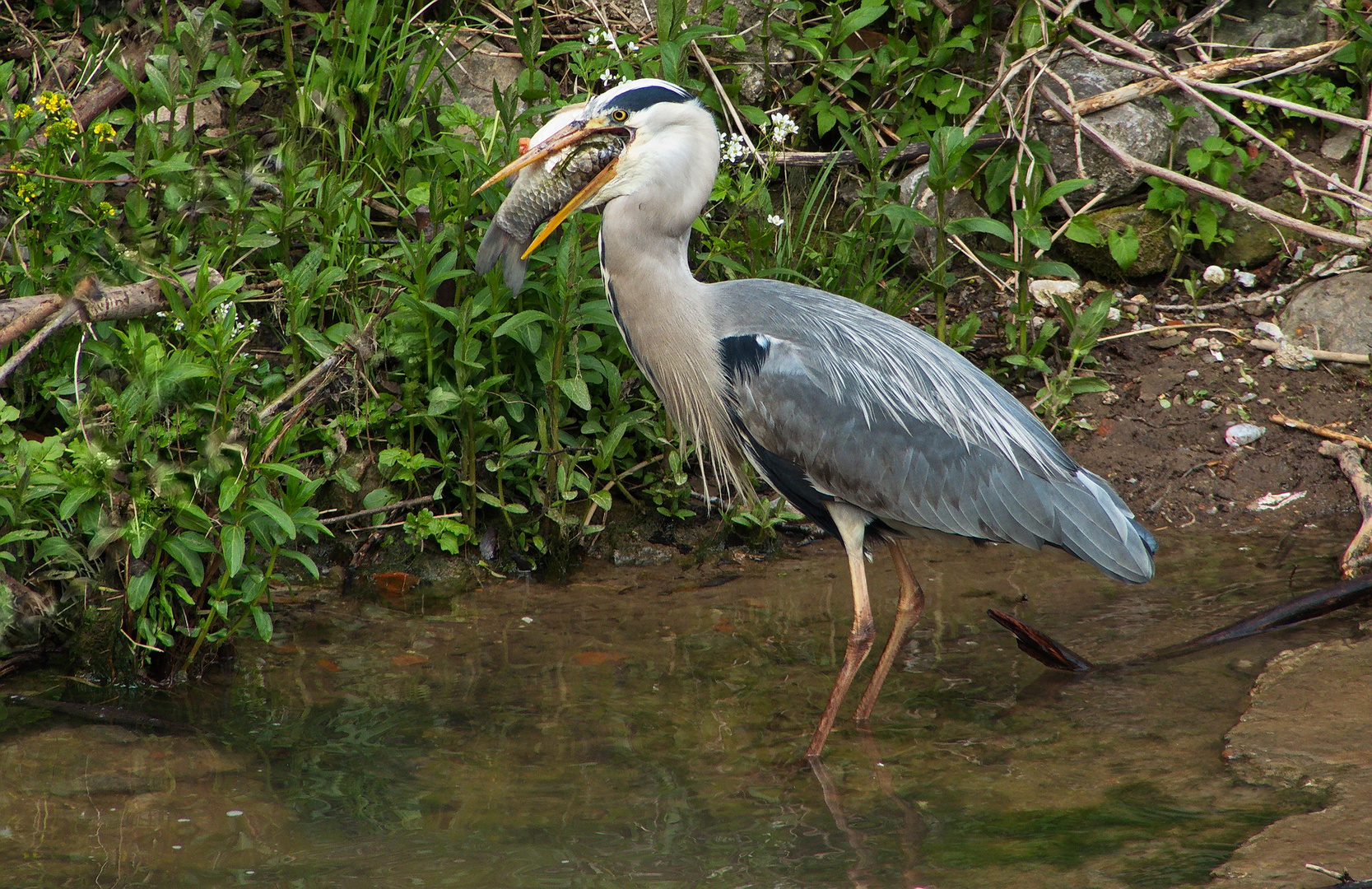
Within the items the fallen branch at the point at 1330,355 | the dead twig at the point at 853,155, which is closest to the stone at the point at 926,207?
the dead twig at the point at 853,155

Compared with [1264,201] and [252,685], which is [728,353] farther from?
[1264,201]

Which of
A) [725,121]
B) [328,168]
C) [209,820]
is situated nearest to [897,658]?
[209,820]

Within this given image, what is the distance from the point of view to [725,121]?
215 inches

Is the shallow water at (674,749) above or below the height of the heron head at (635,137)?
below

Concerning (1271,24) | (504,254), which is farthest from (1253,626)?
(1271,24)

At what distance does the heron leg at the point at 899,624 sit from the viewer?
377cm

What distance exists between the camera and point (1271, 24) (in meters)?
6.17

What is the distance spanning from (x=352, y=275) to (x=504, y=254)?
76cm

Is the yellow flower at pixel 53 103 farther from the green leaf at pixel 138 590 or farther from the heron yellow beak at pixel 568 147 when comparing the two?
the green leaf at pixel 138 590

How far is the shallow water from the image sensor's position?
2912 mm

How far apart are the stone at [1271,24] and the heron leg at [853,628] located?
381cm

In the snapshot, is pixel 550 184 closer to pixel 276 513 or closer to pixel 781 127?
pixel 276 513

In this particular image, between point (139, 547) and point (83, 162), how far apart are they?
1724 mm

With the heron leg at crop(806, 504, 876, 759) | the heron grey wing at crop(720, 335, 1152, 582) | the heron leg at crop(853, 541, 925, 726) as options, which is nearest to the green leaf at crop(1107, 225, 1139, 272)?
the heron grey wing at crop(720, 335, 1152, 582)
